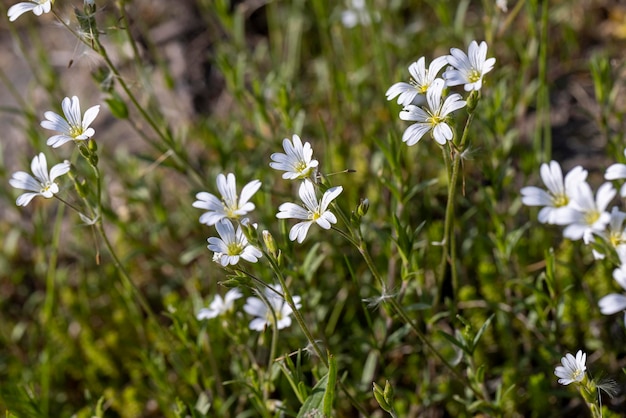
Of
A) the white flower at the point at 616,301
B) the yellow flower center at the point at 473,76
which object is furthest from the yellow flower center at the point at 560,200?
the yellow flower center at the point at 473,76

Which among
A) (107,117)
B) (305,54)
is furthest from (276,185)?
(107,117)

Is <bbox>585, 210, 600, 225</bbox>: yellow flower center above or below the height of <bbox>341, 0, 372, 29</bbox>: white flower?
below

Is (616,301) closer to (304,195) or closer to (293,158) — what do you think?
(304,195)

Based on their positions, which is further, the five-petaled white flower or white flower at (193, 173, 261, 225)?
the five-petaled white flower

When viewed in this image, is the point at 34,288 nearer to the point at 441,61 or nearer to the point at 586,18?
the point at 441,61

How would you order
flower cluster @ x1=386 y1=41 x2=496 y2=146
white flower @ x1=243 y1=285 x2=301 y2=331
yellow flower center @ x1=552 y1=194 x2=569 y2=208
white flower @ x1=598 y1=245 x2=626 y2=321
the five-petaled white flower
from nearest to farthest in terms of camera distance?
white flower @ x1=598 y1=245 x2=626 y2=321 → yellow flower center @ x1=552 y1=194 x2=569 y2=208 → flower cluster @ x1=386 y1=41 x2=496 y2=146 → the five-petaled white flower → white flower @ x1=243 y1=285 x2=301 y2=331

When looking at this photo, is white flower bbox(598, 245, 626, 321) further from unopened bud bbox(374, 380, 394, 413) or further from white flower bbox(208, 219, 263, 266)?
white flower bbox(208, 219, 263, 266)

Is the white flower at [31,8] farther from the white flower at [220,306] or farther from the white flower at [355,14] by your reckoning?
the white flower at [355,14]

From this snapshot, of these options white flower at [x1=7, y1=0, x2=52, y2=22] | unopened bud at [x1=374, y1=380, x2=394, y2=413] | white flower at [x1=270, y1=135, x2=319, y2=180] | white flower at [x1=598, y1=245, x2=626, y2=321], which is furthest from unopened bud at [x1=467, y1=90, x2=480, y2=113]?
white flower at [x1=7, y1=0, x2=52, y2=22]
